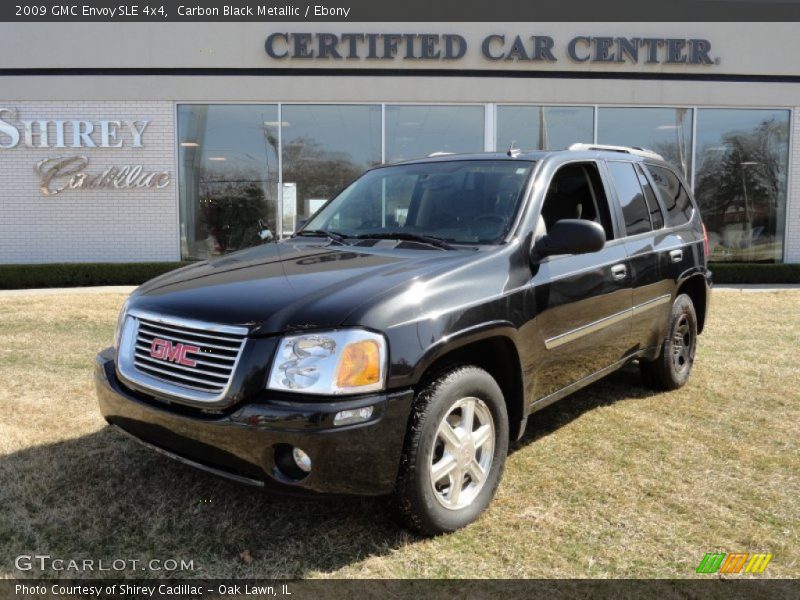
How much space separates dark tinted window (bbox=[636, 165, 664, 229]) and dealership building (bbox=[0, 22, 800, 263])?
8.50m

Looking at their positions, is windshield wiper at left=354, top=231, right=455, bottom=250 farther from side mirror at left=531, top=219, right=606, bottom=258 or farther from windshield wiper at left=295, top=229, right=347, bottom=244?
side mirror at left=531, top=219, right=606, bottom=258

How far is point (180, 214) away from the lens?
1349 centimetres

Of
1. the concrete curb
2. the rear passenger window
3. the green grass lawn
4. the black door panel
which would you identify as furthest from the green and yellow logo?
the concrete curb

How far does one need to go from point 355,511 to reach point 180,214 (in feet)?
37.5

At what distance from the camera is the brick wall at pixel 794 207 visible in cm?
1389

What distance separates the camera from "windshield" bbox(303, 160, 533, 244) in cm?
364

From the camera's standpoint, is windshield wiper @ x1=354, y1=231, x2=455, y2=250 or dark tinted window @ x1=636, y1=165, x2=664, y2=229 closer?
windshield wiper @ x1=354, y1=231, x2=455, y2=250

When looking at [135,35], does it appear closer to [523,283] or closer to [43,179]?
→ [43,179]

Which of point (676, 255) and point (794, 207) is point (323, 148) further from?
point (794, 207)
